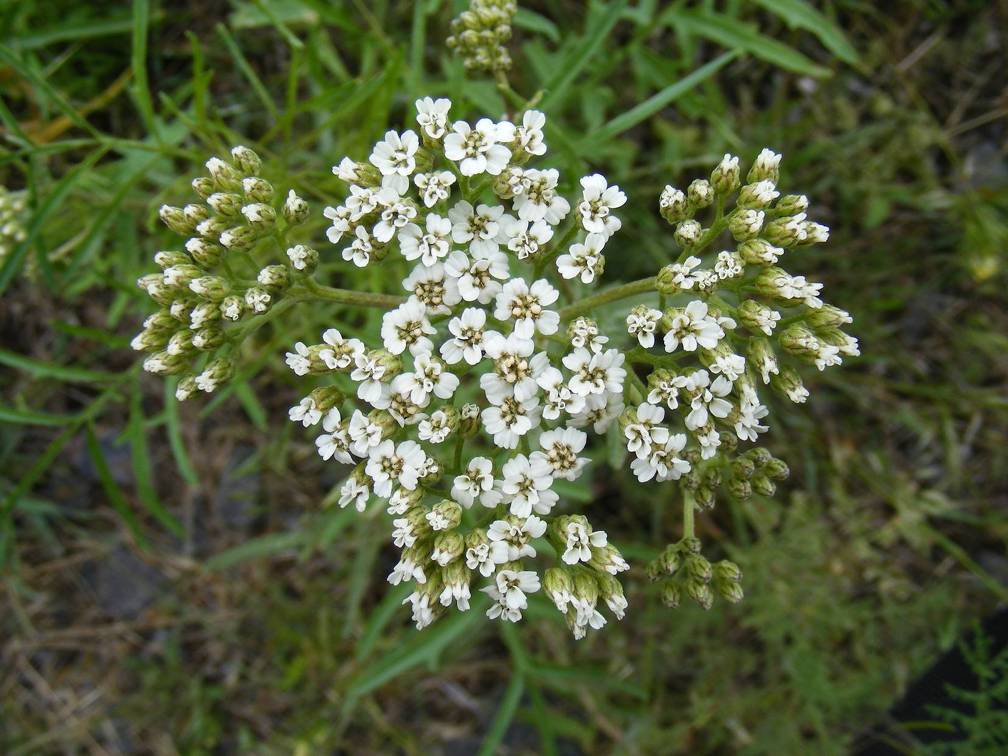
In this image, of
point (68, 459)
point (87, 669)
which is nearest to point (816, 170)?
point (68, 459)

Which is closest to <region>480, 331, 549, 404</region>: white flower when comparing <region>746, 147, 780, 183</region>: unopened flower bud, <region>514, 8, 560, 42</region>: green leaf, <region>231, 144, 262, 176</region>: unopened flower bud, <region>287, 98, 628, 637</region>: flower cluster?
<region>287, 98, 628, 637</region>: flower cluster

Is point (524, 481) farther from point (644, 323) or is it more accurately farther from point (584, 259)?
point (584, 259)

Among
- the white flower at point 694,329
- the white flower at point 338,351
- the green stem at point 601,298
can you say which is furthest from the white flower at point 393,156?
the white flower at point 694,329

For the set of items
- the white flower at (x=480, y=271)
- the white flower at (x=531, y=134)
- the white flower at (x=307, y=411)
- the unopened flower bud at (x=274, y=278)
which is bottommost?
the white flower at (x=307, y=411)

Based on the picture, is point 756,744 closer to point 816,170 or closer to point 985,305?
point 985,305

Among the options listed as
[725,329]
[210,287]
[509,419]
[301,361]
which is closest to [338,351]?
[301,361]

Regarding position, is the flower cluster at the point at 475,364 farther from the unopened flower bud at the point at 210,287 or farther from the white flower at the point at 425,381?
the unopened flower bud at the point at 210,287

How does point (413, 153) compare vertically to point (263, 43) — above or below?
above

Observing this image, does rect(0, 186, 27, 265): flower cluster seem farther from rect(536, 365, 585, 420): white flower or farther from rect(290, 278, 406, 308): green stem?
rect(536, 365, 585, 420): white flower
